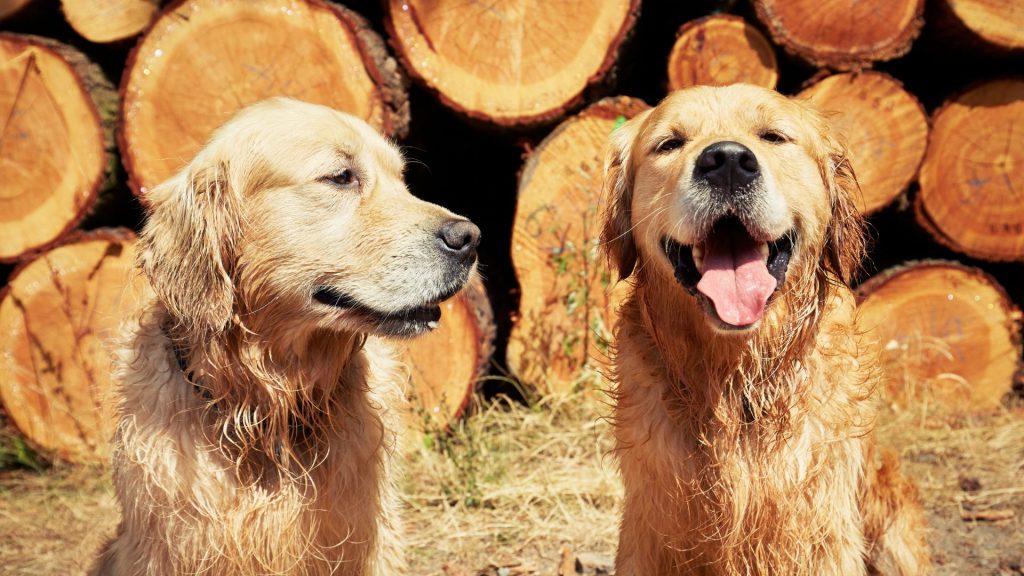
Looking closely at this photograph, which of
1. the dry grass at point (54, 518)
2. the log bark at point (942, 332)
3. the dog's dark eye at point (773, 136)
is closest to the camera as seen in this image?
the dog's dark eye at point (773, 136)

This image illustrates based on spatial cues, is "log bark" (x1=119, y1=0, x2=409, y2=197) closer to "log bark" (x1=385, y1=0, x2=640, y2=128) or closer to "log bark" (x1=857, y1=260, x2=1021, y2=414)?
"log bark" (x1=385, y1=0, x2=640, y2=128)

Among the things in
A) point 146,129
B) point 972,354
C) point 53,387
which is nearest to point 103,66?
point 146,129

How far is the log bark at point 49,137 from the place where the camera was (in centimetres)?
420

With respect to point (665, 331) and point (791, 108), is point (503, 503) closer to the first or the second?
point (665, 331)

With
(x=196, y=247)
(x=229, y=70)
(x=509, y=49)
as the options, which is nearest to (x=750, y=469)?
(x=196, y=247)

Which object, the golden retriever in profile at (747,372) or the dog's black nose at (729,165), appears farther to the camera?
the golden retriever in profile at (747,372)

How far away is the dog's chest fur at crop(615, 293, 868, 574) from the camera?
2533 millimetres

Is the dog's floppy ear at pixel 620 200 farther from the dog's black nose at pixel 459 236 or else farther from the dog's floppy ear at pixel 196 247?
the dog's floppy ear at pixel 196 247

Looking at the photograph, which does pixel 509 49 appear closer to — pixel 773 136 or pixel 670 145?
pixel 670 145

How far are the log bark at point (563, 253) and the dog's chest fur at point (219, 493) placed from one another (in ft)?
6.11

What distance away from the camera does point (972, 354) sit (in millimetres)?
4809

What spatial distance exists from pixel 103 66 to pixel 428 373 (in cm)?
243

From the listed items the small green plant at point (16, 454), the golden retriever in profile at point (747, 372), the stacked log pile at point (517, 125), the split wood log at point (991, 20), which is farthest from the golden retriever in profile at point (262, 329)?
the split wood log at point (991, 20)

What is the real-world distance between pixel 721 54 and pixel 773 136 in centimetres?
195
